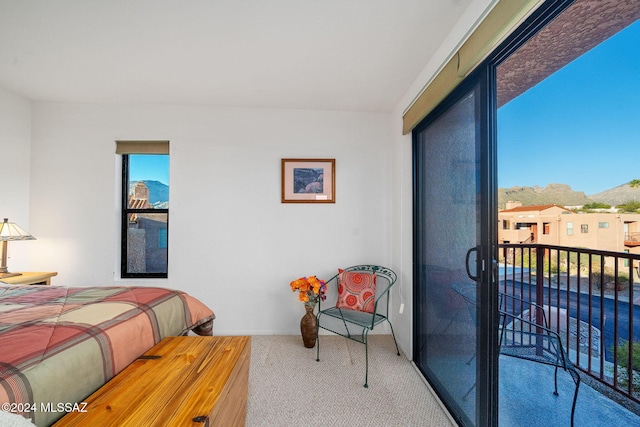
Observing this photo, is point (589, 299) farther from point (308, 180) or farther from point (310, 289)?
point (308, 180)

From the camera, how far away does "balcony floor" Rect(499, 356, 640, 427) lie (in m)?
1.00

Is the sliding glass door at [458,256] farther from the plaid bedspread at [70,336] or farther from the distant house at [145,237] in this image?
the distant house at [145,237]

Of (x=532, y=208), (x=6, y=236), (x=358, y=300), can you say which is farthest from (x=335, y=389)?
(x=6, y=236)

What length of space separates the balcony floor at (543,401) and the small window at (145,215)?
3085mm

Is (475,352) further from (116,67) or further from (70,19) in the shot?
(116,67)

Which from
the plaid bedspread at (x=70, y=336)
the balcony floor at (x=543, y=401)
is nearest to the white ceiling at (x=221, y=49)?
the plaid bedspread at (x=70, y=336)

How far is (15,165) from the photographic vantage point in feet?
8.77

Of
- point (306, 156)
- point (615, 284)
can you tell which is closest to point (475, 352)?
point (615, 284)

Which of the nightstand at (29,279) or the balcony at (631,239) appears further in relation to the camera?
the nightstand at (29,279)

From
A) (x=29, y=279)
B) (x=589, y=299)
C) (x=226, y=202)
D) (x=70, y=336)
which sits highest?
(x=226, y=202)

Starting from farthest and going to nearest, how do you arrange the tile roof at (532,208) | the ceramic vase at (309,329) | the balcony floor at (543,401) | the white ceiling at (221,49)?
the ceramic vase at (309,329), the white ceiling at (221,49), the tile roof at (532,208), the balcony floor at (543,401)

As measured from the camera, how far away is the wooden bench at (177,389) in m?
0.87

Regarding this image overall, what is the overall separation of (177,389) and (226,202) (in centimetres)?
208

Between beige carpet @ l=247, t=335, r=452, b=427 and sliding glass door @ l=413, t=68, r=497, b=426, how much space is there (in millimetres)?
198
